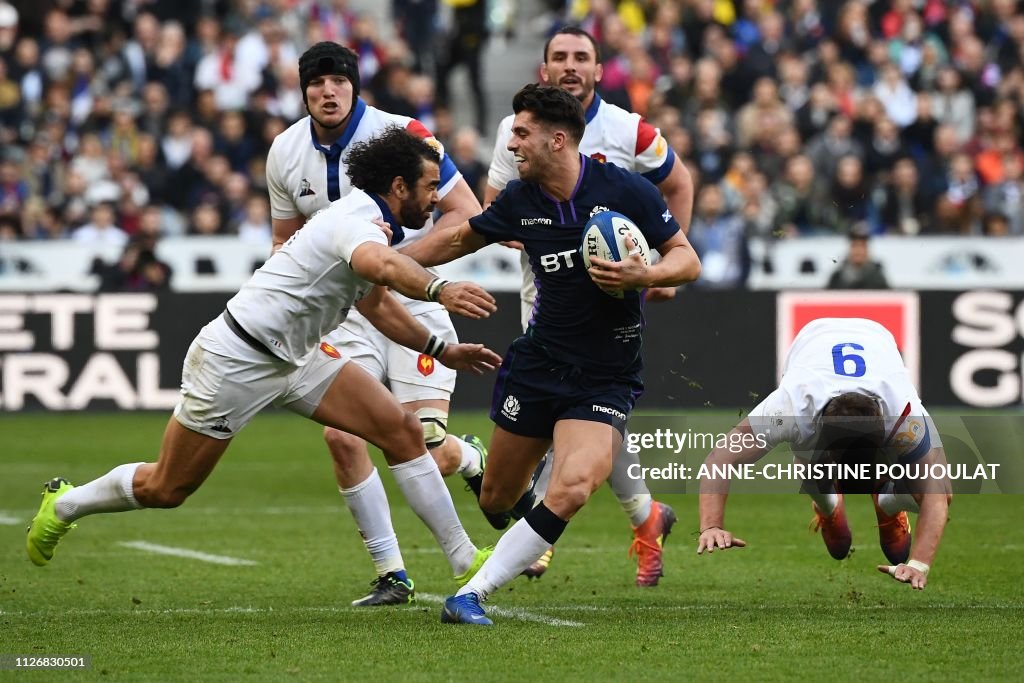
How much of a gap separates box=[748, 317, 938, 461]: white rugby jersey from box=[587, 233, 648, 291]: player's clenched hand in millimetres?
1167

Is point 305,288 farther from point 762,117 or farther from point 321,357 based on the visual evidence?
point 762,117

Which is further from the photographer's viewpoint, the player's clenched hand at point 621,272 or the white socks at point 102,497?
the white socks at point 102,497

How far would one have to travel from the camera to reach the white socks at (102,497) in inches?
325

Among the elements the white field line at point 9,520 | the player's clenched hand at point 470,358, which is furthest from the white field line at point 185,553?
the player's clenched hand at point 470,358

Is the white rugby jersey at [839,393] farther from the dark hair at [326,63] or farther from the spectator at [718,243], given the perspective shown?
the spectator at [718,243]

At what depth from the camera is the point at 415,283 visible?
737 cm

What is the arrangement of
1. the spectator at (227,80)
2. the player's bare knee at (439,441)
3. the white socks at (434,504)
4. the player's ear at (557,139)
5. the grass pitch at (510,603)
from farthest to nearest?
the spectator at (227,80) < the player's bare knee at (439,441) < the white socks at (434,504) < the player's ear at (557,139) < the grass pitch at (510,603)

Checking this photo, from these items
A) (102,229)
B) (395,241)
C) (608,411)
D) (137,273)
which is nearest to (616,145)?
(395,241)

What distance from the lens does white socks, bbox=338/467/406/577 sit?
346 inches

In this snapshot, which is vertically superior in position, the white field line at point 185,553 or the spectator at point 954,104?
the spectator at point 954,104

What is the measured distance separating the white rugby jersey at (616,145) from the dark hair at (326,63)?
95 cm

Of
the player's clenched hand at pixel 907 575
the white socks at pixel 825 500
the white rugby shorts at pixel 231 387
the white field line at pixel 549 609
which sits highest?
the white rugby shorts at pixel 231 387

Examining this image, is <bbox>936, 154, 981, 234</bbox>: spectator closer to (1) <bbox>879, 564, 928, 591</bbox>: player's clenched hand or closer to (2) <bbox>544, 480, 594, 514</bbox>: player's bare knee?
(1) <bbox>879, 564, 928, 591</bbox>: player's clenched hand

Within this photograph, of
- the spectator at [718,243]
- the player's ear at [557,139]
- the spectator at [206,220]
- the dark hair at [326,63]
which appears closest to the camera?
the player's ear at [557,139]
